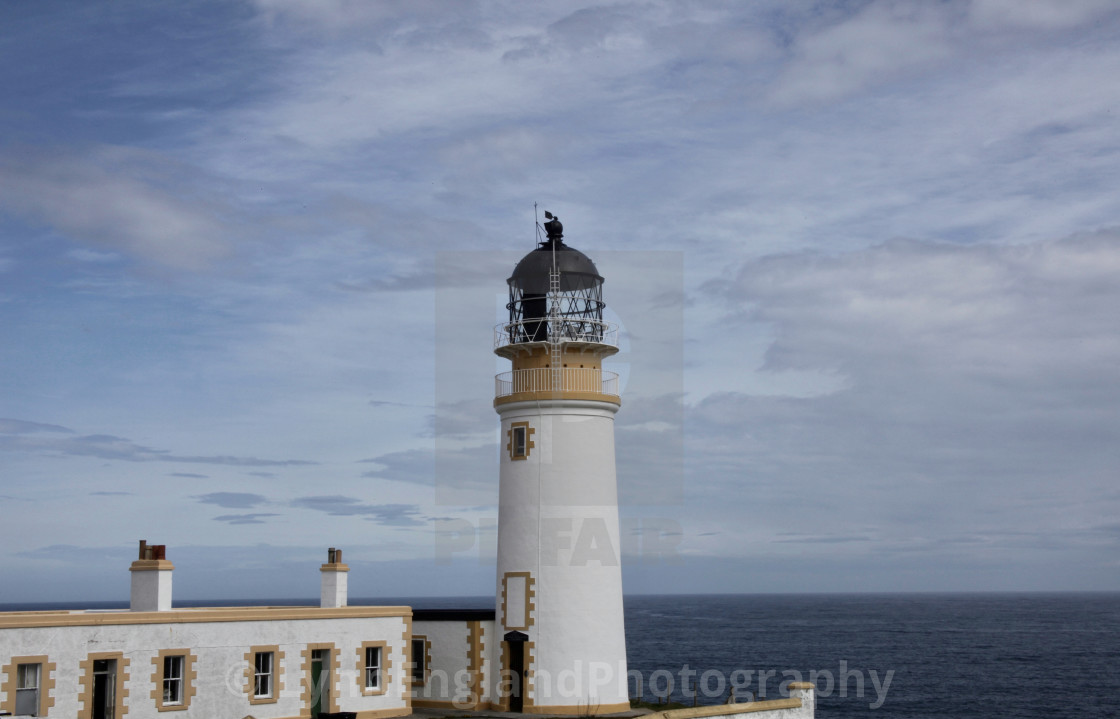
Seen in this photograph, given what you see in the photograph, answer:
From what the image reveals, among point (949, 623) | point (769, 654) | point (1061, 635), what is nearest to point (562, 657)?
point (769, 654)

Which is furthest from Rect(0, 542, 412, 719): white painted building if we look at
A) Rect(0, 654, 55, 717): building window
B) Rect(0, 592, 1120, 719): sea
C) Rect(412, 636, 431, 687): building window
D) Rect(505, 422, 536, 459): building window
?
Rect(0, 592, 1120, 719): sea

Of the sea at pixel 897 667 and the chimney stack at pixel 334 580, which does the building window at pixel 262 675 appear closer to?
the chimney stack at pixel 334 580

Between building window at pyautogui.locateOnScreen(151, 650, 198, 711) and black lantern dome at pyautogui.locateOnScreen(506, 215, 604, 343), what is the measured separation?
1281 cm

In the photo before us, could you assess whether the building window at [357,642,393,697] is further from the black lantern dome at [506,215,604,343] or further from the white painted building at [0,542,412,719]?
the black lantern dome at [506,215,604,343]

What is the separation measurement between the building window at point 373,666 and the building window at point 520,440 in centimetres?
651

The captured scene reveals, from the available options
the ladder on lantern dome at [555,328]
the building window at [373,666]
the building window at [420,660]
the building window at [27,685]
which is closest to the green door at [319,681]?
the building window at [373,666]

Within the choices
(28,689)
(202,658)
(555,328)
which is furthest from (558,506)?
(28,689)

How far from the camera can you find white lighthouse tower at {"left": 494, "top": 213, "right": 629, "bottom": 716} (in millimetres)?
30812

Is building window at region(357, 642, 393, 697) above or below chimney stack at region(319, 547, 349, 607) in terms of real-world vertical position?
below

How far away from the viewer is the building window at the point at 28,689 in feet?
75.5

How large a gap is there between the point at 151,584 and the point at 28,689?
3932 millimetres

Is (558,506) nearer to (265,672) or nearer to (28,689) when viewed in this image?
(265,672)

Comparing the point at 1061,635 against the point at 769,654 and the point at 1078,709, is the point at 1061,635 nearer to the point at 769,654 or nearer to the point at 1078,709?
the point at 769,654

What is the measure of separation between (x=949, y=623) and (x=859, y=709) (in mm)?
104966
